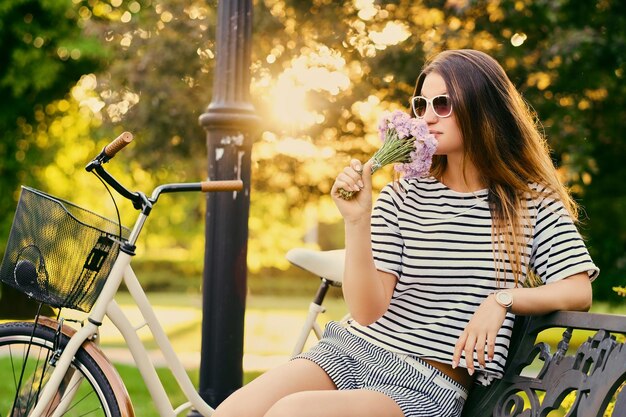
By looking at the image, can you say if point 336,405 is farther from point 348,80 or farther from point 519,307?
point 348,80

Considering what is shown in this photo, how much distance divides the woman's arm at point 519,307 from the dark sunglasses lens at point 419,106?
23.8 inches

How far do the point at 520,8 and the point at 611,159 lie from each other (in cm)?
269

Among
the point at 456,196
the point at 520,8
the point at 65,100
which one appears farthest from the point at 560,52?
the point at 65,100

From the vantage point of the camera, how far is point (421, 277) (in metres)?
2.76

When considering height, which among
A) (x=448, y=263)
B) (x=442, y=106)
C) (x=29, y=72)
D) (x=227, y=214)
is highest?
(x=29, y=72)

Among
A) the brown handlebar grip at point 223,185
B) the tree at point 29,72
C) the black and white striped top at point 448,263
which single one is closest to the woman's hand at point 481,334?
the black and white striped top at point 448,263

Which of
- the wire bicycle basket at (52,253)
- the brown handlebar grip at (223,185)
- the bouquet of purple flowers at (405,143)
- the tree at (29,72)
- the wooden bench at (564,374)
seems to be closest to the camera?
the wooden bench at (564,374)

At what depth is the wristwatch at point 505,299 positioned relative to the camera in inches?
100

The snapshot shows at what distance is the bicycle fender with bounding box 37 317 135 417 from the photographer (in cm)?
292

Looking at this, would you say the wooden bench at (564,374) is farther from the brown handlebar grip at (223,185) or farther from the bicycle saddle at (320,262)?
the bicycle saddle at (320,262)

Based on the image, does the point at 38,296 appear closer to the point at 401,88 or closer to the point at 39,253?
the point at 39,253

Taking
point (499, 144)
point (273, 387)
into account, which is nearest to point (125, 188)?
point (273, 387)

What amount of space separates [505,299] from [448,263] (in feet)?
0.80

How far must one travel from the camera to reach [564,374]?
2459mm
